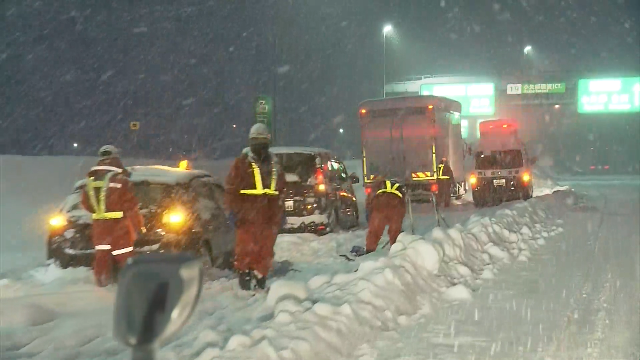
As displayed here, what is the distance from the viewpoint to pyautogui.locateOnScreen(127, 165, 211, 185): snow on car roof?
9.05 meters

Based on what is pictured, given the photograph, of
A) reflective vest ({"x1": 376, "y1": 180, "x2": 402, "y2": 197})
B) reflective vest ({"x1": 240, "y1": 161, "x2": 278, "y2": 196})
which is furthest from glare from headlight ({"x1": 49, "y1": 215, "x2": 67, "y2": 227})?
reflective vest ({"x1": 376, "y1": 180, "x2": 402, "y2": 197})

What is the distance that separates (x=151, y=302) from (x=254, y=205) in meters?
5.52

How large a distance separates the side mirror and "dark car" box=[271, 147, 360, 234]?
1173 centimetres

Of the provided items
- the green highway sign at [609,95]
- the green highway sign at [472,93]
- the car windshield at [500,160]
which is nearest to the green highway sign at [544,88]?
the green highway sign at [609,95]

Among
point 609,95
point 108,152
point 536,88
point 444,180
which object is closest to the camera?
point 108,152

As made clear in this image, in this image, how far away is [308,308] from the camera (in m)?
6.61

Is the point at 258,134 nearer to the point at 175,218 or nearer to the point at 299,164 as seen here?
the point at 175,218

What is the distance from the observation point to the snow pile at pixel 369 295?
567 cm

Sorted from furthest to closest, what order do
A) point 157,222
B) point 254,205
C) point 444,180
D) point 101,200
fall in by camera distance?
point 444,180 < point 157,222 < point 101,200 < point 254,205

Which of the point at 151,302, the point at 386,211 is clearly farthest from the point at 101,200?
the point at 151,302

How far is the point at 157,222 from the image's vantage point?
864cm

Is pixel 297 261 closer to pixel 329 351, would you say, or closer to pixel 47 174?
pixel 329 351

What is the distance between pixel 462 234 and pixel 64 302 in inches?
236

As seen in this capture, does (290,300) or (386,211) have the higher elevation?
(386,211)
